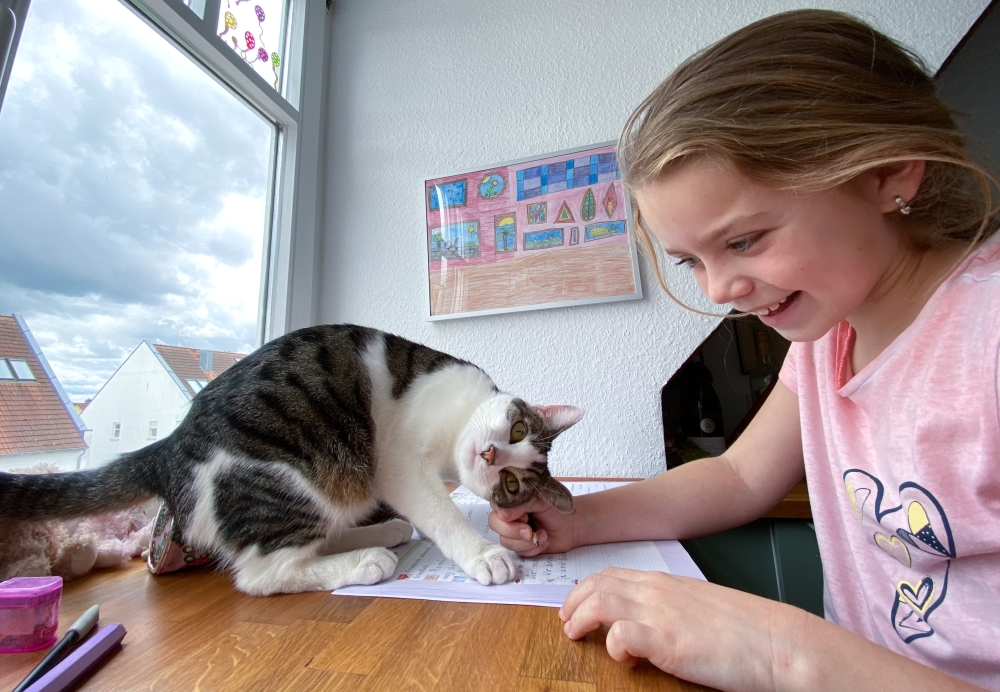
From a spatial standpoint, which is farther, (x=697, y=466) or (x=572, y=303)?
(x=572, y=303)

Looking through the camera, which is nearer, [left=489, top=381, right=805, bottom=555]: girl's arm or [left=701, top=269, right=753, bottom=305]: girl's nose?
[left=701, top=269, right=753, bottom=305]: girl's nose

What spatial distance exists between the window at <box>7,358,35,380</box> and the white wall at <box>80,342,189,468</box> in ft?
0.42

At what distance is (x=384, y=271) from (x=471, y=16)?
3.07 feet

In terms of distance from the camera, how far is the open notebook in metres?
0.59

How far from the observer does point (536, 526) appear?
0.78m

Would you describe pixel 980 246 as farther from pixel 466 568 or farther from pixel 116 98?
pixel 116 98

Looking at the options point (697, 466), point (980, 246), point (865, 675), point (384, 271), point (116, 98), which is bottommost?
point (865, 675)

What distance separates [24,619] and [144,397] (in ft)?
2.32

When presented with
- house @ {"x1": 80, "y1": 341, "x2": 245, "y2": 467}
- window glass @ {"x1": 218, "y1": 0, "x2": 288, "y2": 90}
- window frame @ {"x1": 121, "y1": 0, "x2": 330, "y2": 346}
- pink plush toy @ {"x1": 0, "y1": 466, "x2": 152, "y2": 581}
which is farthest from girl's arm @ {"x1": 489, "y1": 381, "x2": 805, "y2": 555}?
window glass @ {"x1": 218, "y1": 0, "x2": 288, "y2": 90}

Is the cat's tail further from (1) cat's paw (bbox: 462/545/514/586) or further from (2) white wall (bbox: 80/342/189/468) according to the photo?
(1) cat's paw (bbox: 462/545/514/586)

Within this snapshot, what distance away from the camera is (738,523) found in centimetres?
85

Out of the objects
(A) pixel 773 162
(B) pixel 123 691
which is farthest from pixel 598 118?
(B) pixel 123 691

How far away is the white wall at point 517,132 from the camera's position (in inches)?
52.5

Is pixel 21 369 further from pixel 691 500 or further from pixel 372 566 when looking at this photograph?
pixel 691 500
